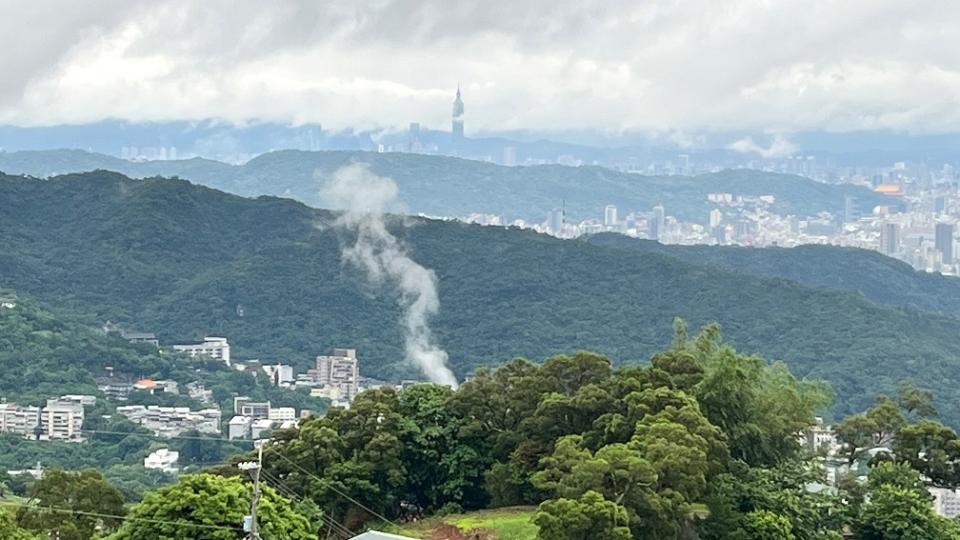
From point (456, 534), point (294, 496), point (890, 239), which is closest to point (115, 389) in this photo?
point (294, 496)

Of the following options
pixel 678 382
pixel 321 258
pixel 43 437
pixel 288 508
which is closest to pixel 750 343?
pixel 321 258

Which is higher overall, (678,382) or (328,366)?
(678,382)

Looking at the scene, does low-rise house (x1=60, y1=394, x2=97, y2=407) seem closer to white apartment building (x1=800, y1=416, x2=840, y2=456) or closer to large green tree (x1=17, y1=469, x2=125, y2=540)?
white apartment building (x1=800, y1=416, x2=840, y2=456)

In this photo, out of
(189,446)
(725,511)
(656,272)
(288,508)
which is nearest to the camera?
(288,508)

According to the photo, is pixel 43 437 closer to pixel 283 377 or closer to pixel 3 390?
pixel 3 390

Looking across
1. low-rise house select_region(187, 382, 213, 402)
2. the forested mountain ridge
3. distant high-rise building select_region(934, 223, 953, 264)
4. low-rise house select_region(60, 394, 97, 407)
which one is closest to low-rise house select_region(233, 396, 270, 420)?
low-rise house select_region(187, 382, 213, 402)

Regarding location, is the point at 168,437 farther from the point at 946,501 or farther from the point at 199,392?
the point at 946,501
